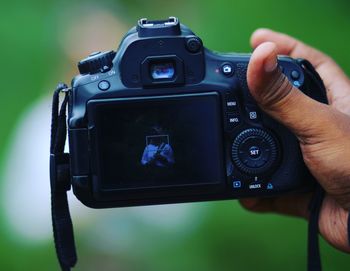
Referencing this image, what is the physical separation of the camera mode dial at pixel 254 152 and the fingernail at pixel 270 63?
0.12 m

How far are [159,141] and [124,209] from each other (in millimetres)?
938

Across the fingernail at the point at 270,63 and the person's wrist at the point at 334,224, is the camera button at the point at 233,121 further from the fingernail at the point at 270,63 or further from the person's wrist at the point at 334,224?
the person's wrist at the point at 334,224

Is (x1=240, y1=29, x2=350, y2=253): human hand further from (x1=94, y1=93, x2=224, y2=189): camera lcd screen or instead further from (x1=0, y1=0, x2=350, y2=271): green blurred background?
(x1=0, y1=0, x2=350, y2=271): green blurred background

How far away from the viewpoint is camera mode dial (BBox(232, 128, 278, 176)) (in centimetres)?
112

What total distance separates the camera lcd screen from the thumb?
8 cm

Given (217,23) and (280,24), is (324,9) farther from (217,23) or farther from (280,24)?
(217,23)

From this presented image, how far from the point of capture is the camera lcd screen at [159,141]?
3.56 ft

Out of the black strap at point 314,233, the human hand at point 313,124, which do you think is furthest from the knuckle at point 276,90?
the black strap at point 314,233

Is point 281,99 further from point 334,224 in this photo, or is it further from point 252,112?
point 334,224

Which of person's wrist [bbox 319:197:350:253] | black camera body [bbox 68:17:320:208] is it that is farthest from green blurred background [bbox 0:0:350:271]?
black camera body [bbox 68:17:320:208]

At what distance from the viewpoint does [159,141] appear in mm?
1093

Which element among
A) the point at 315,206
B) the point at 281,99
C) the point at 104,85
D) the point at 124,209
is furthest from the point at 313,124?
the point at 124,209

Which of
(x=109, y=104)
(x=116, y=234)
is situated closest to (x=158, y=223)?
(x=116, y=234)

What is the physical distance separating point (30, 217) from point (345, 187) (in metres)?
1.10
